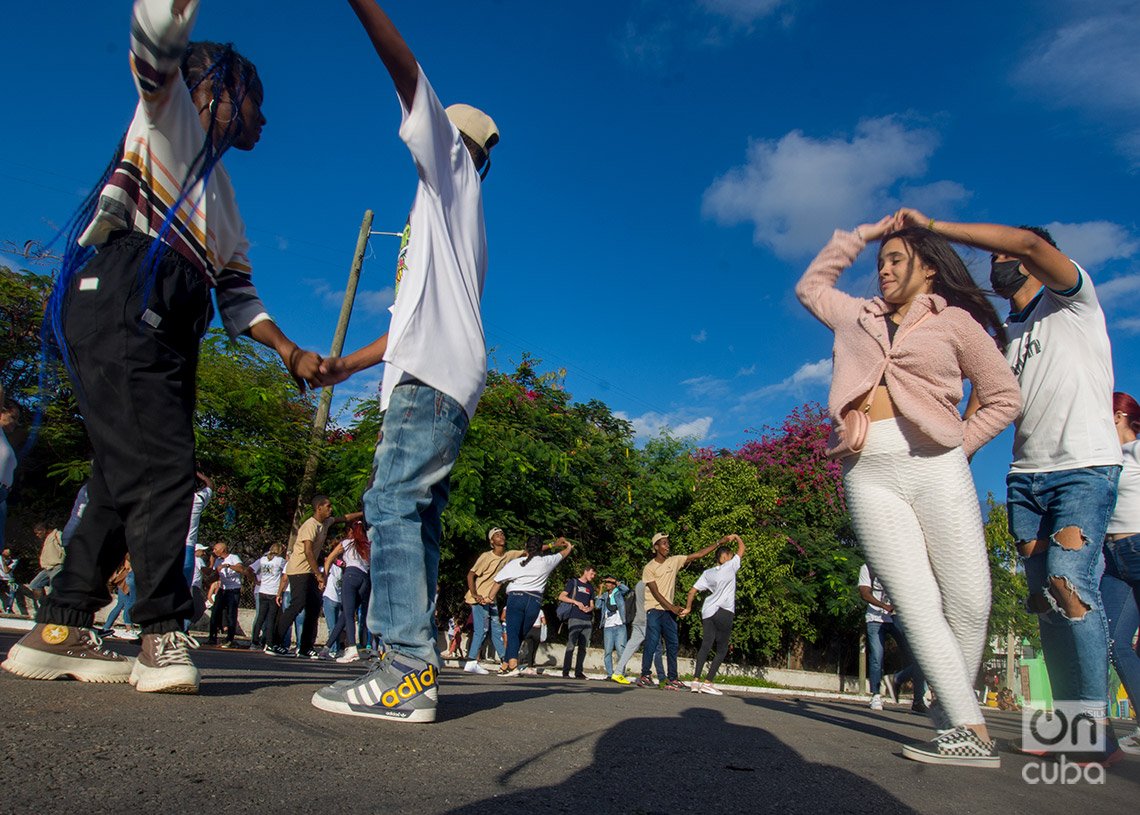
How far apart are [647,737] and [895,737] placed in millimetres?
1740

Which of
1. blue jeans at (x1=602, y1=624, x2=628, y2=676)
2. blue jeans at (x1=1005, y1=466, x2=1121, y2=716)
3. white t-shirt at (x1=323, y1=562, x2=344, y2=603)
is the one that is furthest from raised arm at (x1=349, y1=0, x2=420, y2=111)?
blue jeans at (x1=602, y1=624, x2=628, y2=676)

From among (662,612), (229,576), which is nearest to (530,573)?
(662,612)

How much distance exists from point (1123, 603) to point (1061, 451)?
118 cm

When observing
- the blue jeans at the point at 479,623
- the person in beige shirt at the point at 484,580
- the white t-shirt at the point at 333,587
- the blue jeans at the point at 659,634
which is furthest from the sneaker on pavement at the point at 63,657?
the white t-shirt at the point at 333,587

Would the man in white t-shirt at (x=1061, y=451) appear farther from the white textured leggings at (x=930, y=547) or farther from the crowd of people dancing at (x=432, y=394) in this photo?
the white textured leggings at (x=930, y=547)

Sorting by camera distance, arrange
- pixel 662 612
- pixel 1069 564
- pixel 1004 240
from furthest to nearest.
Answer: pixel 662 612, pixel 1069 564, pixel 1004 240

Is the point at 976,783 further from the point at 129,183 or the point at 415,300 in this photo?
the point at 129,183

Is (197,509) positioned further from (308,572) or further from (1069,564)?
(1069,564)

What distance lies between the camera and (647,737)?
8.83 ft

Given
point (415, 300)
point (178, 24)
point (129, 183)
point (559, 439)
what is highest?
point (559, 439)

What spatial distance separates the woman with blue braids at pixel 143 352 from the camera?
253cm

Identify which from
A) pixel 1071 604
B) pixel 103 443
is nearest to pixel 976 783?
pixel 1071 604

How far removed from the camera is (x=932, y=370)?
9.95ft

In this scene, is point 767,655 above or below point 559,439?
below
